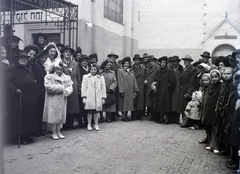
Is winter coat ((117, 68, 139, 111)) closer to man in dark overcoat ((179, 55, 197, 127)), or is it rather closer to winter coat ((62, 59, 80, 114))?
man in dark overcoat ((179, 55, 197, 127))

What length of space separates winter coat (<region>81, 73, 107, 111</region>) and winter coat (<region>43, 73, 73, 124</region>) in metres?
1.03

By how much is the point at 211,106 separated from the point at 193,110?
2600 millimetres

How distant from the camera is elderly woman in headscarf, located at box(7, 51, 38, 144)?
581 cm

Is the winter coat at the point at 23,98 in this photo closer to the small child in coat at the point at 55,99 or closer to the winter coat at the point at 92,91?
the small child in coat at the point at 55,99

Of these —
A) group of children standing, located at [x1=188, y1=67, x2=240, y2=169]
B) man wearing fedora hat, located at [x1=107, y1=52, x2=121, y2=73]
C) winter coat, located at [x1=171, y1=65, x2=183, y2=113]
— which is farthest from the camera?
man wearing fedora hat, located at [x1=107, y1=52, x2=121, y2=73]

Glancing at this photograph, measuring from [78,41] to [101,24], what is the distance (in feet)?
5.24

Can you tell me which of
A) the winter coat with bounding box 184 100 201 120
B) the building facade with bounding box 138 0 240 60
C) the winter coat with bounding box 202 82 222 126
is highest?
the building facade with bounding box 138 0 240 60

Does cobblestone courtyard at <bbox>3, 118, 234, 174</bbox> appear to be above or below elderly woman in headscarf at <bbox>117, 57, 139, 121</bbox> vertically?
below

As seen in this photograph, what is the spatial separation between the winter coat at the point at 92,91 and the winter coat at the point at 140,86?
7.31ft

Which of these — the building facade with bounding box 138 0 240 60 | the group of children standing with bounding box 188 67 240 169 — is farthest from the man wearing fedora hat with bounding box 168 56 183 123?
the group of children standing with bounding box 188 67 240 169

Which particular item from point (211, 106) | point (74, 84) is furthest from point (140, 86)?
point (211, 106)

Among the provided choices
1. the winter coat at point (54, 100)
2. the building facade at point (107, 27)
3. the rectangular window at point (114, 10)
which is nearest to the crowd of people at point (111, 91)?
the winter coat at point (54, 100)

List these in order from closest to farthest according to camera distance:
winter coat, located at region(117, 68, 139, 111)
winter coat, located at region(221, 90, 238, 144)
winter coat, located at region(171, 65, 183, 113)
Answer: winter coat, located at region(221, 90, 238, 144) < winter coat, located at region(171, 65, 183, 113) < winter coat, located at region(117, 68, 139, 111)

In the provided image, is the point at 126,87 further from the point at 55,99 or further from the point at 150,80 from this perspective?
the point at 55,99
